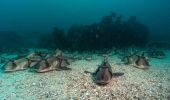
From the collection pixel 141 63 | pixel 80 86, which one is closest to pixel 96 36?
pixel 141 63

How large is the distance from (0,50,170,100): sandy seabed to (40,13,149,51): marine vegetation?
5396 mm

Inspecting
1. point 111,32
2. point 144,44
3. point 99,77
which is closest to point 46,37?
point 111,32

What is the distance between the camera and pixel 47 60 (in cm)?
952

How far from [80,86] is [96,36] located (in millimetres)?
8116

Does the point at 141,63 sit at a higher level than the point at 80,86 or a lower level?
higher

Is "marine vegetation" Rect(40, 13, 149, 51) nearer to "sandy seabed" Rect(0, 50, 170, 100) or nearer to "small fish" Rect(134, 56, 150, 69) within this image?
"small fish" Rect(134, 56, 150, 69)

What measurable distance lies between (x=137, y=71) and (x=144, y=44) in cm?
930

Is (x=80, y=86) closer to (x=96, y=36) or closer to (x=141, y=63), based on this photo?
(x=141, y=63)

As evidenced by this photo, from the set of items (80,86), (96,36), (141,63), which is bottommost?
(80,86)

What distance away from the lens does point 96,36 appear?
15.7 meters

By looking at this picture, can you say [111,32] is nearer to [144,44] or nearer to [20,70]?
[144,44]

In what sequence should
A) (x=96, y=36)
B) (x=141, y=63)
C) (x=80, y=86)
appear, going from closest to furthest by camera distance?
1. (x=80, y=86)
2. (x=141, y=63)
3. (x=96, y=36)

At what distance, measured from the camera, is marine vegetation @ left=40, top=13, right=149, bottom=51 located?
607 inches

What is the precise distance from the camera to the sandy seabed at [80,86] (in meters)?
7.12
